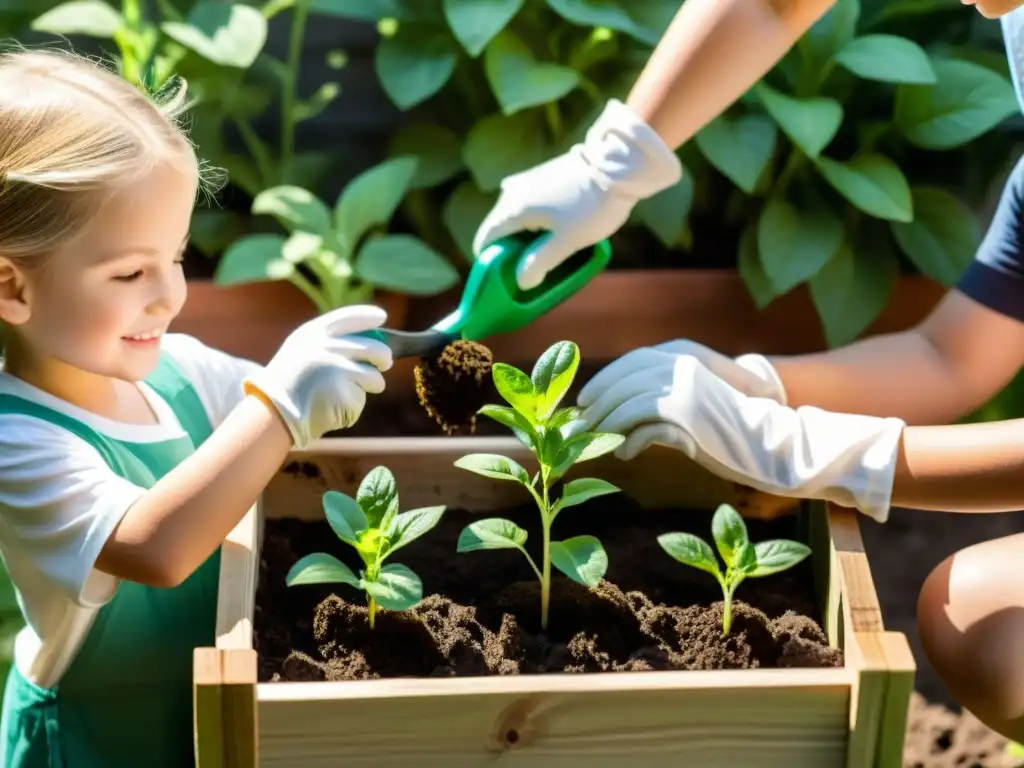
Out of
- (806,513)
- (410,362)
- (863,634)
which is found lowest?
(410,362)

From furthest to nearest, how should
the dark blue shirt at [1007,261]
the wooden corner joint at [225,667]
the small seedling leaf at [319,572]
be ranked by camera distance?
the dark blue shirt at [1007,261], the small seedling leaf at [319,572], the wooden corner joint at [225,667]

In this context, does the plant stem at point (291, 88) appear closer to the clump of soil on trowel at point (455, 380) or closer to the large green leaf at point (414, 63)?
the large green leaf at point (414, 63)

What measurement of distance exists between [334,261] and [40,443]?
0.97 m

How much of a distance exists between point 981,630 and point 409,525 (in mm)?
559

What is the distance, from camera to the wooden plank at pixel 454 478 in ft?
4.07

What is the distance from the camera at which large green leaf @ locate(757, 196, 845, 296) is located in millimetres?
1920

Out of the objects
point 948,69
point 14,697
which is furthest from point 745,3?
point 14,697

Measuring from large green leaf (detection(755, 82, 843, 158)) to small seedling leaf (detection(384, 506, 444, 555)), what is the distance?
107cm

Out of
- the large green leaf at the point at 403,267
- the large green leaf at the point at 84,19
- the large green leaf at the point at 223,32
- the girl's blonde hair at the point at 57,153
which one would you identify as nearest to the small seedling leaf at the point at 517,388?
the girl's blonde hair at the point at 57,153

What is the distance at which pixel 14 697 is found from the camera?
1.16 metres

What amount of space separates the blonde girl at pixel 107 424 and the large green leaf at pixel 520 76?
33.7 inches

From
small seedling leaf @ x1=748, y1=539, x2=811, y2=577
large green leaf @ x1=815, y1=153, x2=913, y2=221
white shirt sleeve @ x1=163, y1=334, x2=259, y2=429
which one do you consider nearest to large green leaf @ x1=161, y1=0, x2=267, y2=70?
white shirt sleeve @ x1=163, y1=334, x2=259, y2=429

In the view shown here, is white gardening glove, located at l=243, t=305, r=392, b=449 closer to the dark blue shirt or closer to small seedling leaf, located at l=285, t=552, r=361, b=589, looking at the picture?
small seedling leaf, located at l=285, t=552, r=361, b=589

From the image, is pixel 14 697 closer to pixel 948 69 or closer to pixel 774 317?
pixel 774 317
